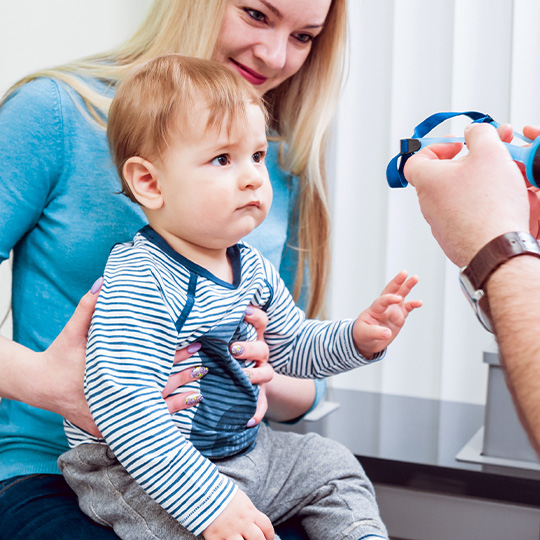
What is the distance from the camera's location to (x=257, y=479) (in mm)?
952

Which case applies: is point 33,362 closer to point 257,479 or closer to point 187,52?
point 257,479

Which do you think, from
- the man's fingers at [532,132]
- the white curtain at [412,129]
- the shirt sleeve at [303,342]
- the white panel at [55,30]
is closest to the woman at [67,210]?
the shirt sleeve at [303,342]

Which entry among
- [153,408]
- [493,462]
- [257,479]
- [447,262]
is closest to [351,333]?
[257,479]

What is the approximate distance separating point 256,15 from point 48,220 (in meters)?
0.48

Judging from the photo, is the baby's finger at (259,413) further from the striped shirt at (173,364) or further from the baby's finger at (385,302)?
the baby's finger at (385,302)

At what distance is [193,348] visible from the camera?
0.91 metres

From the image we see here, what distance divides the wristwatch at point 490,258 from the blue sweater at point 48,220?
1.84 feet

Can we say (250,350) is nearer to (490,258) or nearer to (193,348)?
(193,348)

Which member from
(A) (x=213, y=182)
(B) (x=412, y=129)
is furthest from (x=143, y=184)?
(B) (x=412, y=129)

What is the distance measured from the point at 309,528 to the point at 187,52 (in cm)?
75

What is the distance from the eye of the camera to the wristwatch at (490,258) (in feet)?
2.51

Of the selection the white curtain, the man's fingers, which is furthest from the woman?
the white curtain

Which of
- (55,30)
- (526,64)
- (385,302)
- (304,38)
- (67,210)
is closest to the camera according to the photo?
(385,302)

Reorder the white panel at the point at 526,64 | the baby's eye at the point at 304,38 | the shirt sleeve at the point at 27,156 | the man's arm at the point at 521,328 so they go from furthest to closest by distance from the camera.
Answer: the white panel at the point at 526,64
the baby's eye at the point at 304,38
the shirt sleeve at the point at 27,156
the man's arm at the point at 521,328
